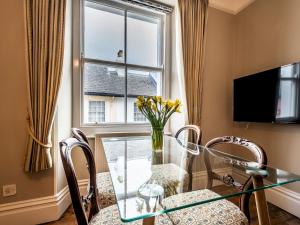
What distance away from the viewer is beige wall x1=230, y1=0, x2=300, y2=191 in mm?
1836

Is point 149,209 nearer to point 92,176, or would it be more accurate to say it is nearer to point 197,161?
point 92,176

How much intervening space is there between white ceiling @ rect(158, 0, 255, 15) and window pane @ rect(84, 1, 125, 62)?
76 centimetres

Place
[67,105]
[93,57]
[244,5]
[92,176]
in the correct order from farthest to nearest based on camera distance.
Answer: [244,5] → [93,57] → [67,105] → [92,176]

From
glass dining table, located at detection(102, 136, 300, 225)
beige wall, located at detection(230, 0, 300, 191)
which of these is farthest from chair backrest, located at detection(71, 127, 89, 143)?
beige wall, located at detection(230, 0, 300, 191)

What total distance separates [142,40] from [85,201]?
2175 millimetres

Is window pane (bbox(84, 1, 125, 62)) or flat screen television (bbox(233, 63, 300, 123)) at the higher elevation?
window pane (bbox(84, 1, 125, 62))

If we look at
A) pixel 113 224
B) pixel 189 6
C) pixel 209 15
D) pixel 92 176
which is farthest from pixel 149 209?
pixel 209 15

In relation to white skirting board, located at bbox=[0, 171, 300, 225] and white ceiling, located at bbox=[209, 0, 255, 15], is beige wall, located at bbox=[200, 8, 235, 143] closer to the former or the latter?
white ceiling, located at bbox=[209, 0, 255, 15]

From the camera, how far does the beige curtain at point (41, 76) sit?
59.3 inches

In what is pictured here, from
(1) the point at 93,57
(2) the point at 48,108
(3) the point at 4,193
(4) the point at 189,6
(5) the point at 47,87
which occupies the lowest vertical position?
(3) the point at 4,193

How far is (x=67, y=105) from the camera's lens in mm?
1889

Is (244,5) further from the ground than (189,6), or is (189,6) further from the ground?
(244,5)

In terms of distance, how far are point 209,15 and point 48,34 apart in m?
2.10

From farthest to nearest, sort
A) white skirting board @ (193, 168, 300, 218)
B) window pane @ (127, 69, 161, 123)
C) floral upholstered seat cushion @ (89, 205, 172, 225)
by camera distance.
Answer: window pane @ (127, 69, 161, 123), white skirting board @ (193, 168, 300, 218), floral upholstered seat cushion @ (89, 205, 172, 225)
